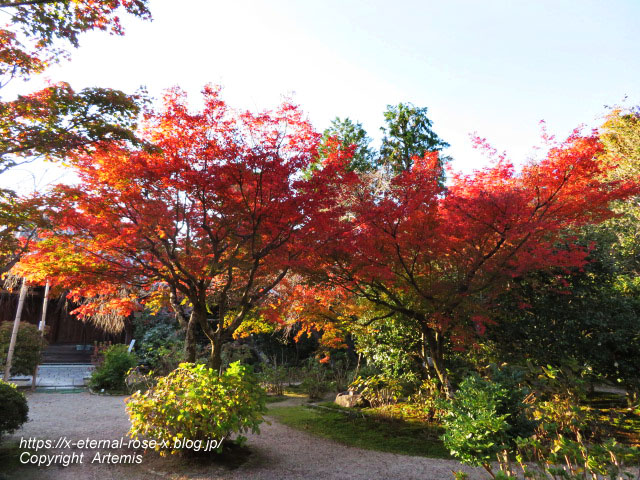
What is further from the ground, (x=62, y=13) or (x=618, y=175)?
(x=618, y=175)

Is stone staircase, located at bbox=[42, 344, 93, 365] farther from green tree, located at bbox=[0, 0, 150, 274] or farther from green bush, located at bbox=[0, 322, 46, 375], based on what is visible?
green tree, located at bbox=[0, 0, 150, 274]

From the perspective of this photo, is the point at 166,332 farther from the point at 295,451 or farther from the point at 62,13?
the point at 62,13

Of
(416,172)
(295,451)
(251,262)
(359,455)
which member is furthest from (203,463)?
(416,172)

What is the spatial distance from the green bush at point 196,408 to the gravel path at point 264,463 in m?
0.32

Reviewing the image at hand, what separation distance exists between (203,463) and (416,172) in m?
5.79

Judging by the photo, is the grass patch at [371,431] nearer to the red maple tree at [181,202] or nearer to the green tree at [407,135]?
the red maple tree at [181,202]

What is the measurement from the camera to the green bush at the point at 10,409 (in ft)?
17.8

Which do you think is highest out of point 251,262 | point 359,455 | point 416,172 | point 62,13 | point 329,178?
point 62,13

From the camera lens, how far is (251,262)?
6645mm

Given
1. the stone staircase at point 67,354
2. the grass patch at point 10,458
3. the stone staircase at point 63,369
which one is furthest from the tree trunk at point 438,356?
the stone staircase at point 67,354

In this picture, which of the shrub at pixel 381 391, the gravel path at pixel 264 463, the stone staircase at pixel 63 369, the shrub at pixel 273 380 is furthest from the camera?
the stone staircase at pixel 63 369

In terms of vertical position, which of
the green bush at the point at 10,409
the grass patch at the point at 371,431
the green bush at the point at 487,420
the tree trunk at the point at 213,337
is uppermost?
the tree trunk at the point at 213,337

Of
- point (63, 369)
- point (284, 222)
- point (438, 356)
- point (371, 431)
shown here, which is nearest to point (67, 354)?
point (63, 369)

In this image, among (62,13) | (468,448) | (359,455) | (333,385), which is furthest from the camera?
(333,385)
